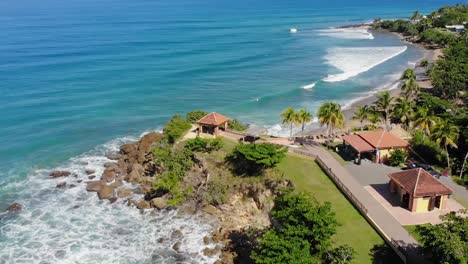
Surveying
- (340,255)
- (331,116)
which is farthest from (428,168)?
(340,255)

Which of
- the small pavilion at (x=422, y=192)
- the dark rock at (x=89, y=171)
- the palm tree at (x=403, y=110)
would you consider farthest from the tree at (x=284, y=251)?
the palm tree at (x=403, y=110)

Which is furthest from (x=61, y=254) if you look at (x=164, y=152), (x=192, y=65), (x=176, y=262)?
(x=192, y=65)

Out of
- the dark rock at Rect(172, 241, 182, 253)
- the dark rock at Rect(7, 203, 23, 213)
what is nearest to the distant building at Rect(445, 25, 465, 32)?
the dark rock at Rect(172, 241, 182, 253)

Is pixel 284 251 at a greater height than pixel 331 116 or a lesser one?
lesser

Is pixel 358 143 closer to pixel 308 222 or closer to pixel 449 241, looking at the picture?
pixel 308 222

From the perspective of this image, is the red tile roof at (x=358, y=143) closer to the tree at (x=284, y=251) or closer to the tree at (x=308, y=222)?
the tree at (x=308, y=222)

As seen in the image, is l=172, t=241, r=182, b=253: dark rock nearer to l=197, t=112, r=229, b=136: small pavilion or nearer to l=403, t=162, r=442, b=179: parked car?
l=197, t=112, r=229, b=136: small pavilion

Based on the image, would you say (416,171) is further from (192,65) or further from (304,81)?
(192,65)
